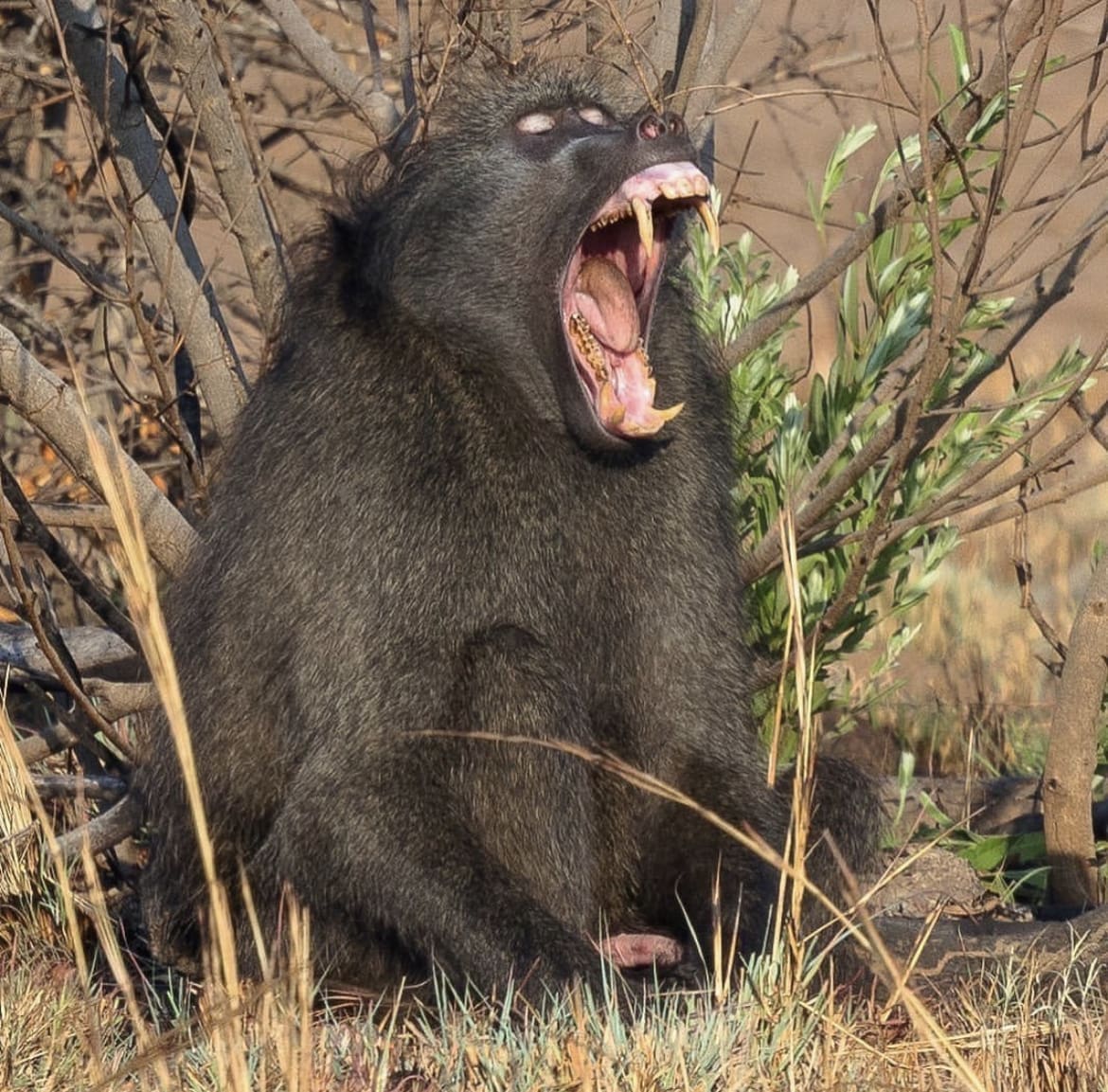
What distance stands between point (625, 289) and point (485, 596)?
0.62 m

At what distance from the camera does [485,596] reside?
10.4 ft

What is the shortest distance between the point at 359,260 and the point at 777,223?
13.0ft

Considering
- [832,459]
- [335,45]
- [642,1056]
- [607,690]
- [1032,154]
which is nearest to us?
[642,1056]

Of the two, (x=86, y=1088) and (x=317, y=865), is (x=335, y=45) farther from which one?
(x=86, y=1088)

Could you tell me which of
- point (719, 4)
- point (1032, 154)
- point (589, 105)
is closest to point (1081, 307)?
point (1032, 154)

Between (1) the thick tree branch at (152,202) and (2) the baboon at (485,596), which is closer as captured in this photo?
(2) the baboon at (485,596)

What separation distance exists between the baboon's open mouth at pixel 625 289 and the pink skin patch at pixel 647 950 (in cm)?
81

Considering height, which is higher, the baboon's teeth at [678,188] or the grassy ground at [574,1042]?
the baboon's teeth at [678,188]

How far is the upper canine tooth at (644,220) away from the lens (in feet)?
10.2

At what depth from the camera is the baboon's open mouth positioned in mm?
3152

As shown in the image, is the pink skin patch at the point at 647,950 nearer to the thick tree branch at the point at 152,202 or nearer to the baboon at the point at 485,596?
the baboon at the point at 485,596

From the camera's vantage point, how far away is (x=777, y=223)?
23.4ft

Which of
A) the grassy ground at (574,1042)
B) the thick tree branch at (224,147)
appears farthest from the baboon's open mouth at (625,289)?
the grassy ground at (574,1042)

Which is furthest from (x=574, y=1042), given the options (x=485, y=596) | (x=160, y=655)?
(x=485, y=596)
